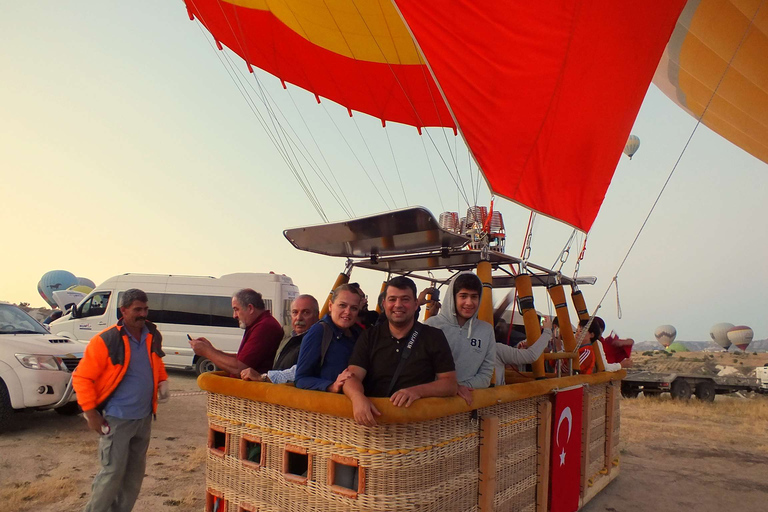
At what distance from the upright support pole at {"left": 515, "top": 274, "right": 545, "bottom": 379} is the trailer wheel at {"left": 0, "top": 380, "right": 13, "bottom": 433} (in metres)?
6.25

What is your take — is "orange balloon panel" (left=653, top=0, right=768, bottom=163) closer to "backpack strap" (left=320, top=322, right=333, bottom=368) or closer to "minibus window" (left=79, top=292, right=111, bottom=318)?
"backpack strap" (left=320, top=322, right=333, bottom=368)

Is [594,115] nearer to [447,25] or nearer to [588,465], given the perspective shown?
[447,25]

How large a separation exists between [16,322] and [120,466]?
5104mm

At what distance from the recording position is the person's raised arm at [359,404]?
2449 mm

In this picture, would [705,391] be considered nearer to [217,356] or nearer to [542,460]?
[542,460]

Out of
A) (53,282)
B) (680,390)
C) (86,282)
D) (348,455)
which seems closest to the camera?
(348,455)

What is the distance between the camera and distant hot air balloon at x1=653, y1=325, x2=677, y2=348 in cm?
6456

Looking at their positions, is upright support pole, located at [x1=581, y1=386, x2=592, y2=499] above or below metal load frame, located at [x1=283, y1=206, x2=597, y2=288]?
below

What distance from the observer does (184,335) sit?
1377cm

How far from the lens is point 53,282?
138 feet

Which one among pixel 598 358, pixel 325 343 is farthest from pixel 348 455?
pixel 598 358

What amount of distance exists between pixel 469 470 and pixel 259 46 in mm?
9997

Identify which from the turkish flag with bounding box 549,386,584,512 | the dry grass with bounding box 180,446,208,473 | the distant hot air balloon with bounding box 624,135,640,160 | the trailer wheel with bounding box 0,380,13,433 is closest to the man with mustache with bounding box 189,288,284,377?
the turkish flag with bounding box 549,386,584,512

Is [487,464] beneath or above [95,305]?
beneath
